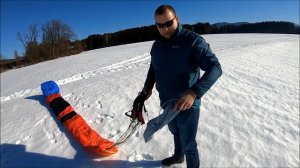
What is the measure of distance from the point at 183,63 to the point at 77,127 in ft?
9.60

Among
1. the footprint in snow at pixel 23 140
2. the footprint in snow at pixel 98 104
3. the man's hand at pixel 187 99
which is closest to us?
the man's hand at pixel 187 99

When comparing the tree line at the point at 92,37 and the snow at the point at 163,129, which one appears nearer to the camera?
the snow at the point at 163,129

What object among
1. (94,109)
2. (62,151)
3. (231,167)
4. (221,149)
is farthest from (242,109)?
(62,151)

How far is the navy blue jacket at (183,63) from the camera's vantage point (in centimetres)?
227

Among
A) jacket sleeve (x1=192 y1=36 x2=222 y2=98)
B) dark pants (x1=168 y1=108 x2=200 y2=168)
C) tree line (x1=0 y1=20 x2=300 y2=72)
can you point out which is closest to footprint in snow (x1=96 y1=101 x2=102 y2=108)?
dark pants (x1=168 y1=108 x2=200 y2=168)

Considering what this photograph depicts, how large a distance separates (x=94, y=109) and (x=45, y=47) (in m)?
34.2

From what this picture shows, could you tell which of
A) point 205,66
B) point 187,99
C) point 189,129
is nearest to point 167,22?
point 205,66

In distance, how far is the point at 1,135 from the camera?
520 centimetres

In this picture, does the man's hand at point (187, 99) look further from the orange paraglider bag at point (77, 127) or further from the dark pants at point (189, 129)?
the orange paraglider bag at point (77, 127)

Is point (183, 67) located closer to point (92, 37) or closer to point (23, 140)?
point (23, 140)

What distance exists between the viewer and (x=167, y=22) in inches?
94.5

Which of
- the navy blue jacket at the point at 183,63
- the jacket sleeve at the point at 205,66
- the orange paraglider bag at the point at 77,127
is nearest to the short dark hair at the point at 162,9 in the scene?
the navy blue jacket at the point at 183,63

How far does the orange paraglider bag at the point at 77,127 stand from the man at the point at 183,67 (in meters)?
1.46

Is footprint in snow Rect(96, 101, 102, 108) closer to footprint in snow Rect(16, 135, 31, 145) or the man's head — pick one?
footprint in snow Rect(16, 135, 31, 145)
